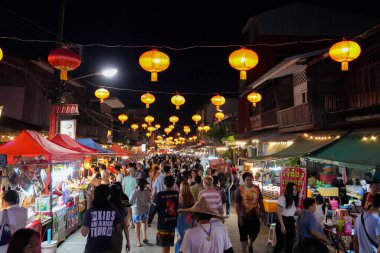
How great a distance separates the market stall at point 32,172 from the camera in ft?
27.5

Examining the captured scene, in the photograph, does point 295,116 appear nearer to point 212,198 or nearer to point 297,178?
point 297,178

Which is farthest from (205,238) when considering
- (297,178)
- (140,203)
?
(297,178)

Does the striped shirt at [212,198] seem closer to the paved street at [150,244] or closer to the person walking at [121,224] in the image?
the person walking at [121,224]

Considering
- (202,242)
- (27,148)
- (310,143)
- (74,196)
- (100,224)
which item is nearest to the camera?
(202,242)

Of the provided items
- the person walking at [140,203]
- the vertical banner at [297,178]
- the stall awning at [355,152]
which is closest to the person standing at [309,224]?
the stall awning at [355,152]

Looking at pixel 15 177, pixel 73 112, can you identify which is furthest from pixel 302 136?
pixel 15 177

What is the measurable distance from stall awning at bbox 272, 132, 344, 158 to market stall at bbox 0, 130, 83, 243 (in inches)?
306

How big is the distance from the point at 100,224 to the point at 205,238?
164cm

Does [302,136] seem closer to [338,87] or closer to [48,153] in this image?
[338,87]

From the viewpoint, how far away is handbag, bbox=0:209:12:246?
5431 millimetres

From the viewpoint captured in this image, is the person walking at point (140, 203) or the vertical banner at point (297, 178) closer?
the person walking at point (140, 203)

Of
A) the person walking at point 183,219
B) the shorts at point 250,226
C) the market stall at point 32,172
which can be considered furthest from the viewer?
the market stall at point 32,172

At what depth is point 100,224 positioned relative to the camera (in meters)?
4.86

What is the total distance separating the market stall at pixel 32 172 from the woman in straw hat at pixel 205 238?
5.14 meters
